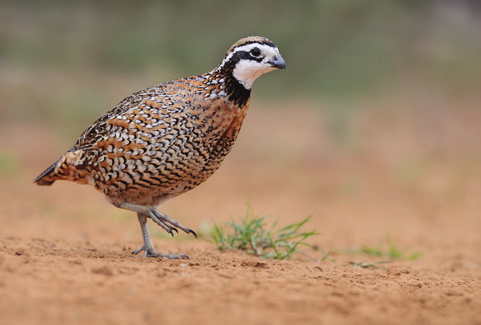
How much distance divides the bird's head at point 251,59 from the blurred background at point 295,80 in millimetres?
7286

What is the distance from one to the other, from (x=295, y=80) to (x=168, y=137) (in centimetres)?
1478

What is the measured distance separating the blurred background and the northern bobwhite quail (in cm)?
708

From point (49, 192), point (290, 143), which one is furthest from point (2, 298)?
point (290, 143)

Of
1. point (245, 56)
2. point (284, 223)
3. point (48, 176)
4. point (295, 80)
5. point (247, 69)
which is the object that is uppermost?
point (295, 80)

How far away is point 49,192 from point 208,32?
887 centimetres

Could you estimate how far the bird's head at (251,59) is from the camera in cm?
512

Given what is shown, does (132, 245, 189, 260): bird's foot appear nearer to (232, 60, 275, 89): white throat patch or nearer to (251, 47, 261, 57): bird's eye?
(232, 60, 275, 89): white throat patch

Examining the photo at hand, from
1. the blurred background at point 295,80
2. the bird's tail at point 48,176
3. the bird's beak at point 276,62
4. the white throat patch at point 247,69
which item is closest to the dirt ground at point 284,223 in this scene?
the blurred background at point 295,80

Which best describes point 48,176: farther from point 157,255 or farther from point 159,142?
point 159,142

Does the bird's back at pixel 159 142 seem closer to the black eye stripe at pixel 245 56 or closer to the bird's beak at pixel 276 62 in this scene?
the black eye stripe at pixel 245 56

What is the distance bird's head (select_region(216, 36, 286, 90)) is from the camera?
5125 mm

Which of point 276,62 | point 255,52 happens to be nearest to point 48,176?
point 255,52

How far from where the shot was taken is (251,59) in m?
5.13

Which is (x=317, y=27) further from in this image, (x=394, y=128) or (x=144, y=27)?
(x=144, y=27)
